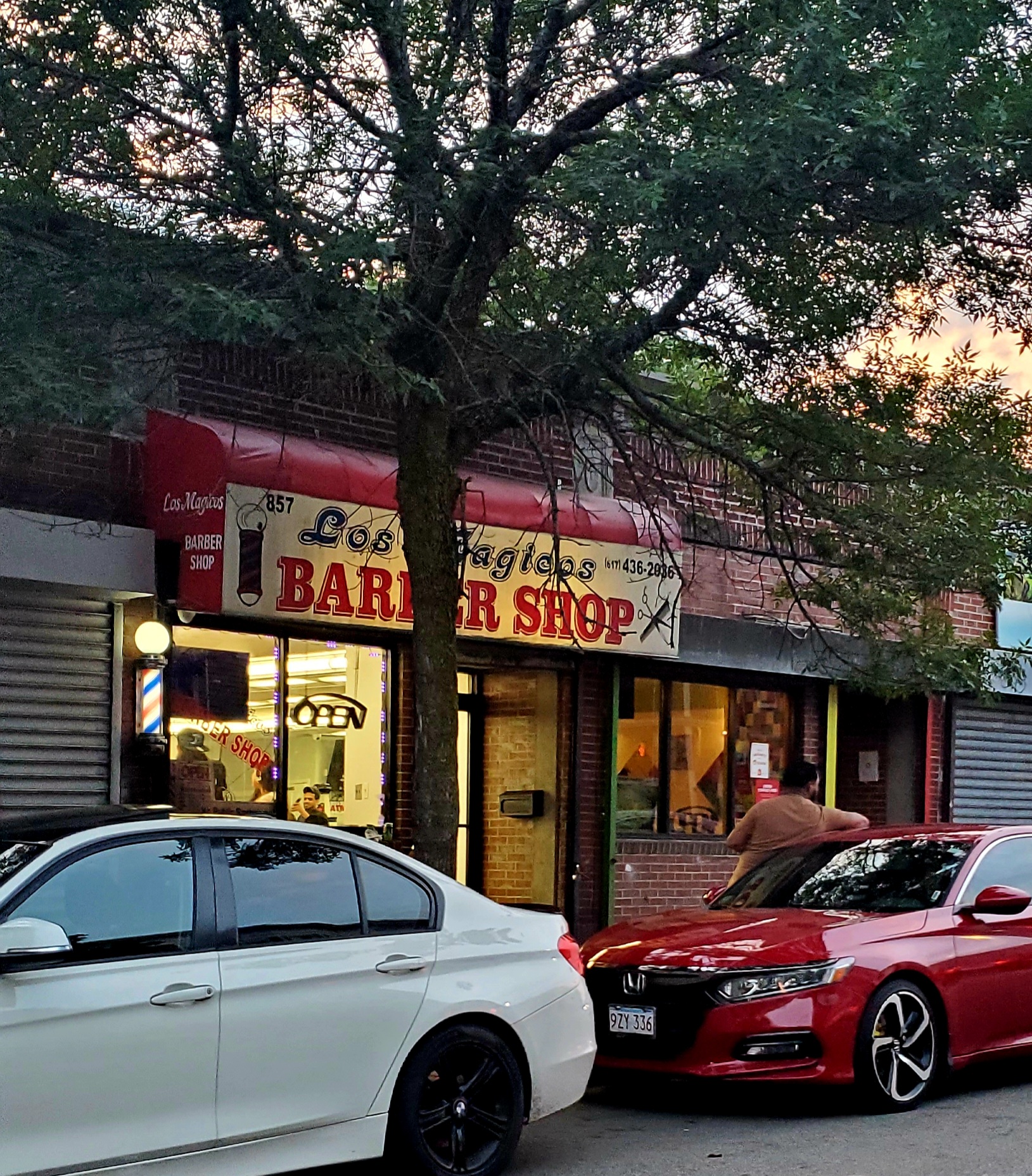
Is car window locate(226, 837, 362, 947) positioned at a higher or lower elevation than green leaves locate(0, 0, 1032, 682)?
lower

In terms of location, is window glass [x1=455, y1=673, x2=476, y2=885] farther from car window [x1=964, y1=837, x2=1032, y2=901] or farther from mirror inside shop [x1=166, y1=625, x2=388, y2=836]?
car window [x1=964, y1=837, x2=1032, y2=901]

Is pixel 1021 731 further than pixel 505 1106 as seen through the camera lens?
Yes

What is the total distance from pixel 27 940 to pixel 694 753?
1153cm

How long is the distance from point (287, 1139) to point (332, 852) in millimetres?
Answer: 1144

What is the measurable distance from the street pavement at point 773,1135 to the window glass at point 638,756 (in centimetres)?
651

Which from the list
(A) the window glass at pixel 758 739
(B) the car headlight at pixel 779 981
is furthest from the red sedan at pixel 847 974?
(A) the window glass at pixel 758 739

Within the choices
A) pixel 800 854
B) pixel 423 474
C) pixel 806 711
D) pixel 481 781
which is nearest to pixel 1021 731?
pixel 806 711

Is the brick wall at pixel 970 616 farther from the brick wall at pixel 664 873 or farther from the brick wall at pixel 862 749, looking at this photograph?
the brick wall at pixel 664 873

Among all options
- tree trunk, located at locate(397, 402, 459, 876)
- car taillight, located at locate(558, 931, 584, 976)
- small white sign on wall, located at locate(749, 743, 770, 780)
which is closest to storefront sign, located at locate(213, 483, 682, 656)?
tree trunk, located at locate(397, 402, 459, 876)

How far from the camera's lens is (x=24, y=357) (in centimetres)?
846

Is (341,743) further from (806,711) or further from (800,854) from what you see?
(806,711)

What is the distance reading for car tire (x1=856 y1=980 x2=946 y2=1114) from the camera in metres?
8.22

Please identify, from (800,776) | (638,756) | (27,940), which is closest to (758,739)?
(638,756)

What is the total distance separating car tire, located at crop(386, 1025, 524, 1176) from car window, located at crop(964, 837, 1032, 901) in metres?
3.40
